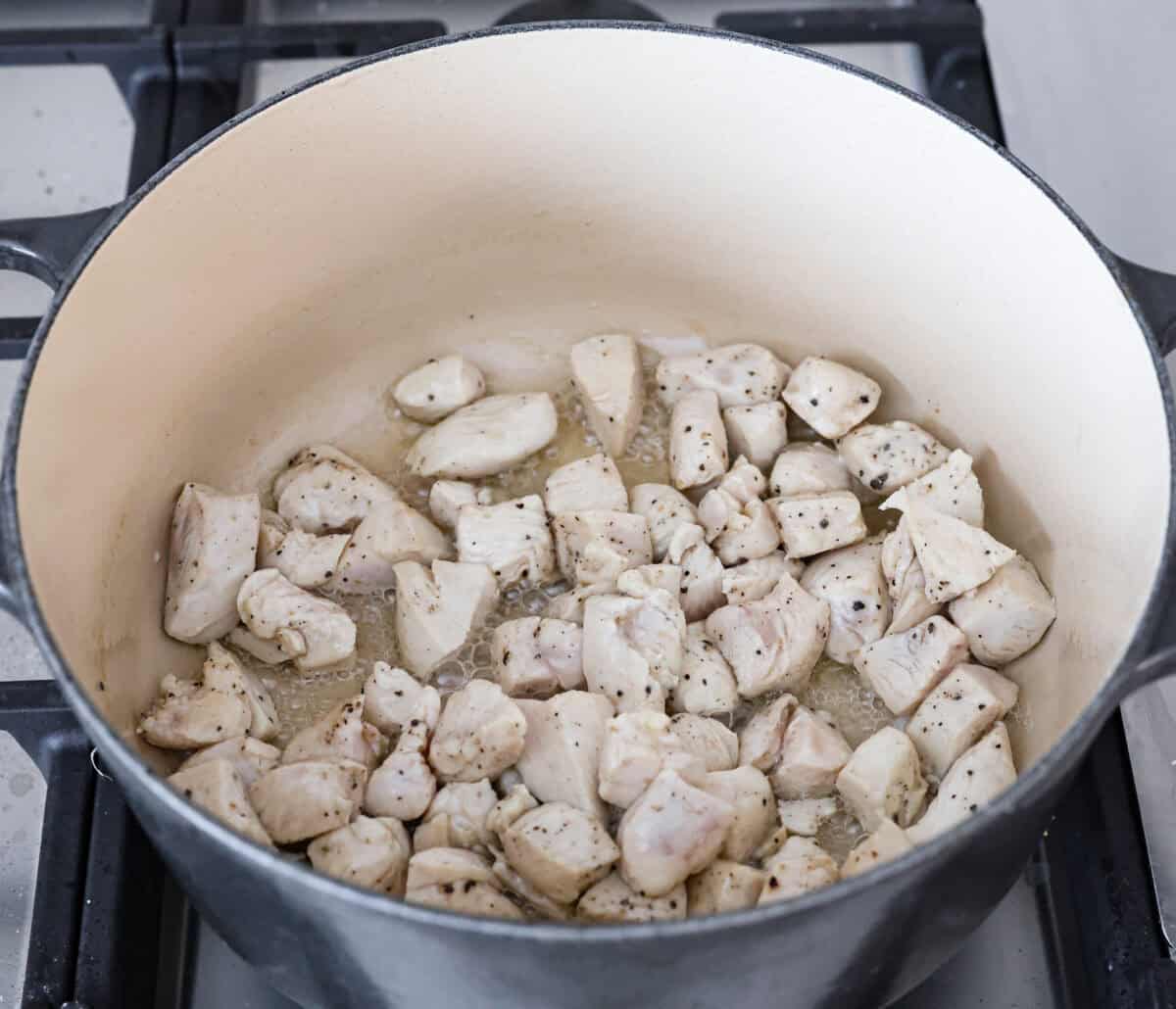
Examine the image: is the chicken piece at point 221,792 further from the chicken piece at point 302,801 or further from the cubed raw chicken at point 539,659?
the cubed raw chicken at point 539,659

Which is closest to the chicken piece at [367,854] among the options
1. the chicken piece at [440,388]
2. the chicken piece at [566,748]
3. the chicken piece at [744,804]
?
the chicken piece at [566,748]

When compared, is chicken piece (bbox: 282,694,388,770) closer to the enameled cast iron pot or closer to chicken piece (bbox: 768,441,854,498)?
the enameled cast iron pot

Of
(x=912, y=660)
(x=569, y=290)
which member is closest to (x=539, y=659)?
(x=912, y=660)

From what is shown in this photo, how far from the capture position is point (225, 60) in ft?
4.46

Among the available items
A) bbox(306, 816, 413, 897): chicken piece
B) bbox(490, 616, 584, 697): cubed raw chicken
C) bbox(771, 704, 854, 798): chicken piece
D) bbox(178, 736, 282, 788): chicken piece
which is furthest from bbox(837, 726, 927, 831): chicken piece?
bbox(178, 736, 282, 788): chicken piece

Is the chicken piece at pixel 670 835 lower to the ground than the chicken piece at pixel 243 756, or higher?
higher

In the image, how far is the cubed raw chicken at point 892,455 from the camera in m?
1.22

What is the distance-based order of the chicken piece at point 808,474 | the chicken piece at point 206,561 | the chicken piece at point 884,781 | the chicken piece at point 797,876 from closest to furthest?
the chicken piece at point 797,876
the chicken piece at point 884,781
the chicken piece at point 206,561
the chicken piece at point 808,474

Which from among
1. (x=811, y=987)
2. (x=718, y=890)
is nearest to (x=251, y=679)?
(x=718, y=890)

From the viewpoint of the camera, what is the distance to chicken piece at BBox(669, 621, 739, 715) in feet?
3.65

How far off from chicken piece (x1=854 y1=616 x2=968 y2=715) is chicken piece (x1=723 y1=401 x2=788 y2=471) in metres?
0.23

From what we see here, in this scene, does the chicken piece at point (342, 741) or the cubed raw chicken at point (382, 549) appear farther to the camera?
the cubed raw chicken at point (382, 549)

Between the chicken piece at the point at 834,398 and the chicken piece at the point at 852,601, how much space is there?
130mm

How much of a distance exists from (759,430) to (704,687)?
0.28m
